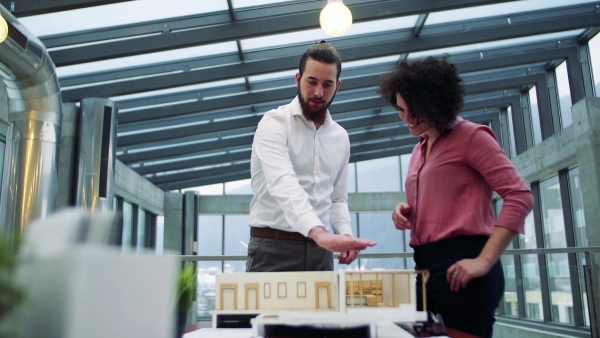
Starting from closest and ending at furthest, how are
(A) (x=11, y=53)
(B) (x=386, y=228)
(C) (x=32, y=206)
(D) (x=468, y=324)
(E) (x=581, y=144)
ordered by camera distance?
(D) (x=468, y=324) < (A) (x=11, y=53) < (C) (x=32, y=206) < (E) (x=581, y=144) < (B) (x=386, y=228)

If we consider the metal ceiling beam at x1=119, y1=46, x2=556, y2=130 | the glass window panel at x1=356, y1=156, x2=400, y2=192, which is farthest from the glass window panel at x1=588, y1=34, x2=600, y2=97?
the glass window panel at x1=356, y1=156, x2=400, y2=192

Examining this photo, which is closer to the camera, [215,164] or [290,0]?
[290,0]

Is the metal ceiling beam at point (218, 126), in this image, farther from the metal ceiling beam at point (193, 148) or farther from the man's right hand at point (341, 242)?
the man's right hand at point (341, 242)

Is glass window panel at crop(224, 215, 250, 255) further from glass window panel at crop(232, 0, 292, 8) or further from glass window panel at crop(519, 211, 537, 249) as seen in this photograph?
glass window panel at crop(232, 0, 292, 8)

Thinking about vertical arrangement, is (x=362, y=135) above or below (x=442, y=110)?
above

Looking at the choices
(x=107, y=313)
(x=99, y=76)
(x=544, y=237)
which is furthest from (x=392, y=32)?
(x=107, y=313)

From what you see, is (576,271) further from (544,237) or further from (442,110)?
(544,237)

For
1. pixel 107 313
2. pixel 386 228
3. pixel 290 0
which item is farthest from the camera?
pixel 386 228

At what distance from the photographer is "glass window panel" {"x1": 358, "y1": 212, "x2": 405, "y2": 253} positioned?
12.5 metres

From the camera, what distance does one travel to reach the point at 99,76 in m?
6.31

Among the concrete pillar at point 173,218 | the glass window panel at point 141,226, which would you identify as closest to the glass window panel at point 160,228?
the concrete pillar at point 173,218

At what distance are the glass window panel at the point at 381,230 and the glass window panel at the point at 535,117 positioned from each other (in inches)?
161

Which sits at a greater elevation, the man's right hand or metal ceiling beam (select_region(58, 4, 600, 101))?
metal ceiling beam (select_region(58, 4, 600, 101))

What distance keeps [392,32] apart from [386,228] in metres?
7.09
